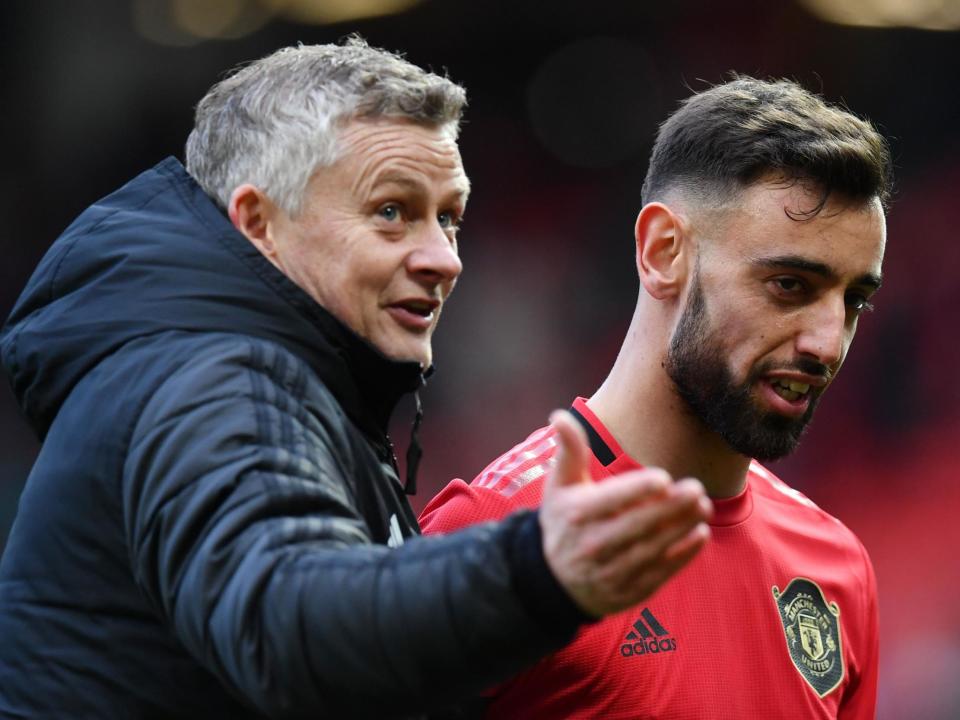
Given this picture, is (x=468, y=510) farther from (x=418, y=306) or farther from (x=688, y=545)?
(x=688, y=545)

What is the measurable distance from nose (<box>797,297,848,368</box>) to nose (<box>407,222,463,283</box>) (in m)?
0.81

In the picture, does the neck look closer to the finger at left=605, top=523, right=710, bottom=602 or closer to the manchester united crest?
the manchester united crest

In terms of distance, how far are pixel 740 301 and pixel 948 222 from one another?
541cm

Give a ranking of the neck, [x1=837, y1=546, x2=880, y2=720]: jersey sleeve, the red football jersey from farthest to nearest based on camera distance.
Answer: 1. [x1=837, y1=546, x2=880, y2=720]: jersey sleeve
2. the neck
3. the red football jersey

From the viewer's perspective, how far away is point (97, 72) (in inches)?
288

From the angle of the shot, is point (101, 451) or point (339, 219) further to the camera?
point (339, 219)

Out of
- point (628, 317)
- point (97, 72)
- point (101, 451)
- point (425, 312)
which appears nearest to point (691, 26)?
point (628, 317)

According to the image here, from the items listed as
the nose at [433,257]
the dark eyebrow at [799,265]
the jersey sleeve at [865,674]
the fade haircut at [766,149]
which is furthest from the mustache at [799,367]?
the nose at [433,257]

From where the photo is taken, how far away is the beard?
2594 millimetres

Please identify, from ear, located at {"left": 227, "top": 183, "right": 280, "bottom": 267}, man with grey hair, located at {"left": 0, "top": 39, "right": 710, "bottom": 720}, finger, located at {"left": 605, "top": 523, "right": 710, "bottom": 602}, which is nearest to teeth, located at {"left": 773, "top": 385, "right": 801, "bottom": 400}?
man with grey hair, located at {"left": 0, "top": 39, "right": 710, "bottom": 720}

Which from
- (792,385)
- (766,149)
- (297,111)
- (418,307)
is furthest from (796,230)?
(297,111)

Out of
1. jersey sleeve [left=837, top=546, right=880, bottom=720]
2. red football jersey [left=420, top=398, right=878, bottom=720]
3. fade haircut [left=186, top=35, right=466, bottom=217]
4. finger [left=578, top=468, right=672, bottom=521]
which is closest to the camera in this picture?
finger [left=578, top=468, right=672, bottom=521]

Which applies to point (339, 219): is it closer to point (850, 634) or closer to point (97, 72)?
point (850, 634)

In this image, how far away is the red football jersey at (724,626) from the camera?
7.88 feet
